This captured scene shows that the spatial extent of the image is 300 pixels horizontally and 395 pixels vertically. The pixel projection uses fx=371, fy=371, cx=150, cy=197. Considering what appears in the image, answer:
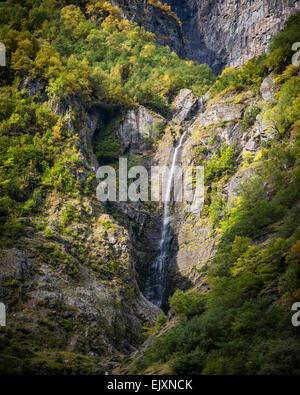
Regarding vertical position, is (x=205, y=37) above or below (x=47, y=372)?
above

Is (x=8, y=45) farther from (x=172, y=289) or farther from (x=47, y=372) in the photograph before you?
(x=47, y=372)

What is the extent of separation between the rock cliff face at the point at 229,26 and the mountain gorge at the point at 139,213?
24583 mm

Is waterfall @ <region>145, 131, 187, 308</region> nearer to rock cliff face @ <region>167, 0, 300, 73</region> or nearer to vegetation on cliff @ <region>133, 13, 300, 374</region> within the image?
vegetation on cliff @ <region>133, 13, 300, 374</region>

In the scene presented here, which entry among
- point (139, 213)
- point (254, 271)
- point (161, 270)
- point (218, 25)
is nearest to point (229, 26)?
point (218, 25)

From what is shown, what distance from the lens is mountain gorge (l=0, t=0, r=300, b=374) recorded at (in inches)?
758

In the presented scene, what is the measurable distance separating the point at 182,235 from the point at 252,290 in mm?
19557

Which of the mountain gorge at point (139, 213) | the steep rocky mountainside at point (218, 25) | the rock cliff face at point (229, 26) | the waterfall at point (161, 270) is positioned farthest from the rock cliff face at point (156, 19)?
the waterfall at point (161, 270)

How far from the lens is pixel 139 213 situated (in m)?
43.1

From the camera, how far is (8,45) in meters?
43.9

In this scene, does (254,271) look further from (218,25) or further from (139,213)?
(218,25)

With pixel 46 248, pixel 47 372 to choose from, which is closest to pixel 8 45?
pixel 46 248

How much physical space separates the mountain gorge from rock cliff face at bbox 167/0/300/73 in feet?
80.7

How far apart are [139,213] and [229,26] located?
68636 millimetres

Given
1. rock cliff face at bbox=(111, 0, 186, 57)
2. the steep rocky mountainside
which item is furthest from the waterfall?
the steep rocky mountainside
